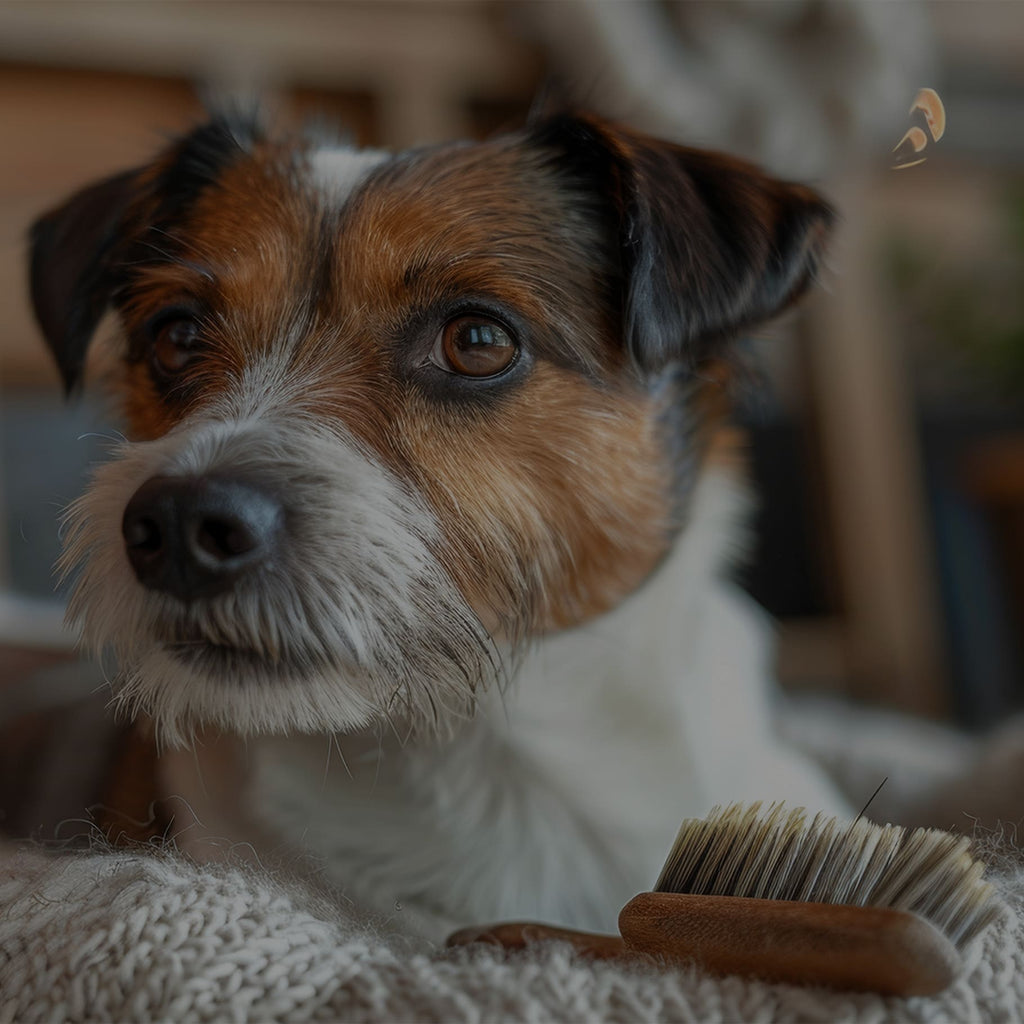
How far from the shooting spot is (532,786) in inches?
43.8

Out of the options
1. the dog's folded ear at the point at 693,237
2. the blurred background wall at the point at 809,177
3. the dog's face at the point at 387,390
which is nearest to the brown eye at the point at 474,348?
the dog's face at the point at 387,390

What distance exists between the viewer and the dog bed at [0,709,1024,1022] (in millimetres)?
594

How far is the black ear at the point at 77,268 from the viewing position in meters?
1.19

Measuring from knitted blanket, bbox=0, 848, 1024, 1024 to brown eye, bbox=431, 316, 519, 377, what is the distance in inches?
18.8

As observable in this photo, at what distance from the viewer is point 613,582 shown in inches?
43.6

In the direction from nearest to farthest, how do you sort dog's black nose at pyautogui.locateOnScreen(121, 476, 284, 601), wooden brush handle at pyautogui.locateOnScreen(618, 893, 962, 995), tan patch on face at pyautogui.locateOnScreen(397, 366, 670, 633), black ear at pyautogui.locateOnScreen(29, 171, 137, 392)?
wooden brush handle at pyautogui.locateOnScreen(618, 893, 962, 995) < dog's black nose at pyautogui.locateOnScreen(121, 476, 284, 601) < tan patch on face at pyautogui.locateOnScreen(397, 366, 670, 633) < black ear at pyautogui.locateOnScreen(29, 171, 137, 392)

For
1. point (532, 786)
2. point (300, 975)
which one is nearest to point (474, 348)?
point (532, 786)

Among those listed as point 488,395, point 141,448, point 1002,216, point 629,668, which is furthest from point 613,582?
point 1002,216

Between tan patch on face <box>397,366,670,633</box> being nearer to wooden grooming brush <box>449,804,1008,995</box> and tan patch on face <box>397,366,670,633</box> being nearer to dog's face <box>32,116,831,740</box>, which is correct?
dog's face <box>32,116,831,740</box>

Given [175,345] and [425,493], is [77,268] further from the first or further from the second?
[425,493]

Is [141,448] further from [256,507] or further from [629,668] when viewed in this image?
[629,668]

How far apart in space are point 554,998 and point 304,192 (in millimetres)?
814

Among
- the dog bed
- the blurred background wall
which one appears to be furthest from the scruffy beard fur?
the blurred background wall

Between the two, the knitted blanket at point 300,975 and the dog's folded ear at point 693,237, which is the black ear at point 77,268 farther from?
the knitted blanket at point 300,975
